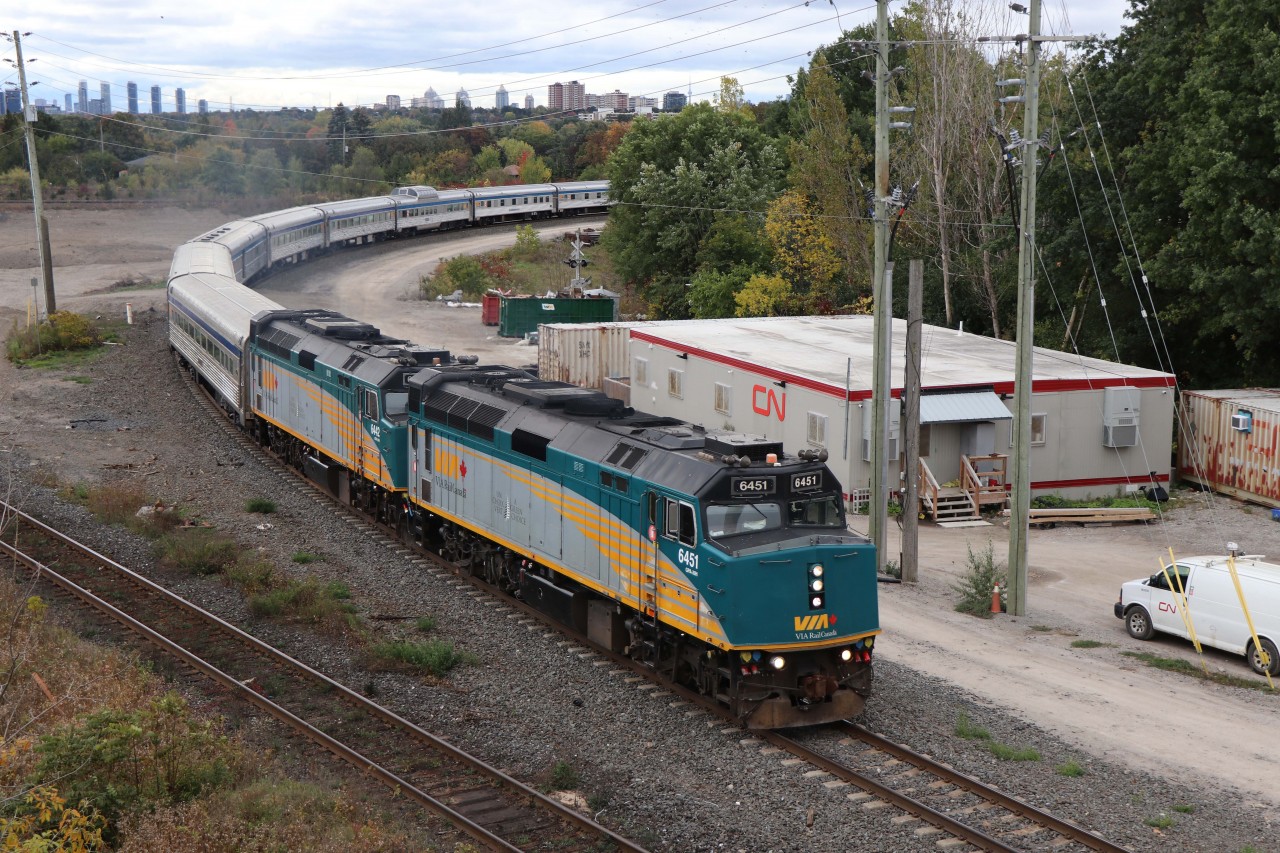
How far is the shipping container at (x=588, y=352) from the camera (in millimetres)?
45250

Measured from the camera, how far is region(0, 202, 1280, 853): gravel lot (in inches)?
558

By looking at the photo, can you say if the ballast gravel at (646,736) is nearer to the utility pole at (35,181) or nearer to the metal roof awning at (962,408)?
the metal roof awning at (962,408)

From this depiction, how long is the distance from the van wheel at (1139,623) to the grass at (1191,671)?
927 mm

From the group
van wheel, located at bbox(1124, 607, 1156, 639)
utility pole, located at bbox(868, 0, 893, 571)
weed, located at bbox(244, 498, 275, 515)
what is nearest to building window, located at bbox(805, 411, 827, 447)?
utility pole, located at bbox(868, 0, 893, 571)

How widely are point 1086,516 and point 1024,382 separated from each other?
386 inches

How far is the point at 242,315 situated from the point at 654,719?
87.3ft

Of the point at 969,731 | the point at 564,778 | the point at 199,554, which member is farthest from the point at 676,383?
the point at 564,778

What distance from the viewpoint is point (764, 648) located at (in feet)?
51.5

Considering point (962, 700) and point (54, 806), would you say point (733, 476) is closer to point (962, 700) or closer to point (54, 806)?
point (962, 700)

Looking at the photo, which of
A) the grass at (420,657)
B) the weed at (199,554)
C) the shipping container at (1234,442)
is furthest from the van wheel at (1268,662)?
the weed at (199,554)

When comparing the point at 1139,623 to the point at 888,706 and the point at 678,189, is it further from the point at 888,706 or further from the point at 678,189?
the point at 678,189

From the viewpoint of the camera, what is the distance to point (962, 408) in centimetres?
3178

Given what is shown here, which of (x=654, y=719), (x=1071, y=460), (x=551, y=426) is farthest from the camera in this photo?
(x=1071, y=460)

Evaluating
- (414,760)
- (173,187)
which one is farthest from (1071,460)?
(173,187)
